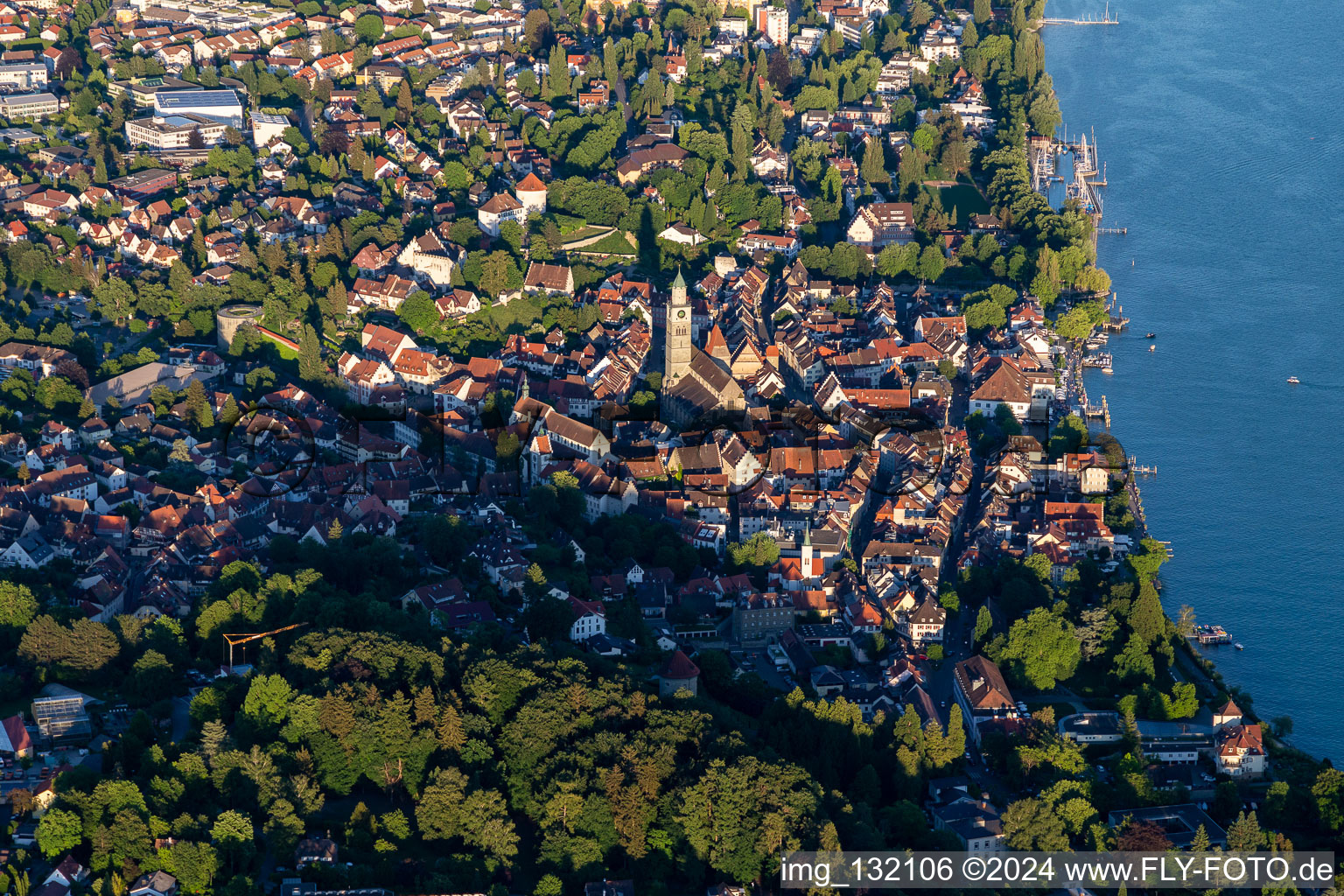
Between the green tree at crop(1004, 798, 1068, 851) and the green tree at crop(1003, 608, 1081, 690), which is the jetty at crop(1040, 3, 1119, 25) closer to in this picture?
the green tree at crop(1003, 608, 1081, 690)

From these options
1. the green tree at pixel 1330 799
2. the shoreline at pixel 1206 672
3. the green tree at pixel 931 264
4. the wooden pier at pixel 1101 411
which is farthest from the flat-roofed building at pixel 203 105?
the green tree at pixel 1330 799

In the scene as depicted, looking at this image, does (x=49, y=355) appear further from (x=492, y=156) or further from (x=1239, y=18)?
(x=1239, y=18)

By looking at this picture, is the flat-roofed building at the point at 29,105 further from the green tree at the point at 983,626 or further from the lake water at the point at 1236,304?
the green tree at the point at 983,626

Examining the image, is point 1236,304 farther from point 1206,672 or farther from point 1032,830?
point 1032,830

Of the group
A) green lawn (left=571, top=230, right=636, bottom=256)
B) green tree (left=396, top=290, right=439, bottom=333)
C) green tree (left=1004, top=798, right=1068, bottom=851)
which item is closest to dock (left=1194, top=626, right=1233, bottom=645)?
green tree (left=1004, top=798, right=1068, bottom=851)

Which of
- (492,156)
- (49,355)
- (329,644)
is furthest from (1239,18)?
(329,644)
